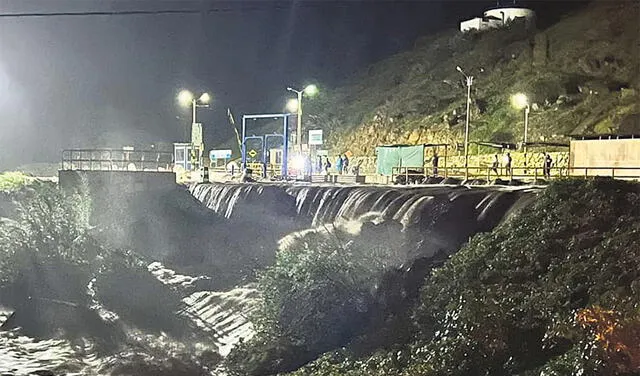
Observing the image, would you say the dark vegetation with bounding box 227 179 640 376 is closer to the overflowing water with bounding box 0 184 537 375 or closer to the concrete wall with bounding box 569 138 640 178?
the overflowing water with bounding box 0 184 537 375

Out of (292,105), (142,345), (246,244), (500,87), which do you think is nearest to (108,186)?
(246,244)

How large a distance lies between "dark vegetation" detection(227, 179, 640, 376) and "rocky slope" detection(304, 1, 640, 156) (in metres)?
29.1

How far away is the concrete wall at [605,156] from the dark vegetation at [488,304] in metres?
10.7

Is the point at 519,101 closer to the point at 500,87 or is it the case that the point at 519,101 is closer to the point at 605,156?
the point at 500,87

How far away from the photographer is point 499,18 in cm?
7731

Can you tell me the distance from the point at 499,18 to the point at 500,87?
20.1 metres

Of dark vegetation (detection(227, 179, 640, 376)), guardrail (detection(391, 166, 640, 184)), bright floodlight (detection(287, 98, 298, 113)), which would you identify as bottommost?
dark vegetation (detection(227, 179, 640, 376))

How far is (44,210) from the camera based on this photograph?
Answer: 29594 millimetres

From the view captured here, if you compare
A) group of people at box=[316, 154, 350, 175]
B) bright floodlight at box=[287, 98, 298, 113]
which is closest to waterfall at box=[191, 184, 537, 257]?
group of people at box=[316, 154, 350, 175]

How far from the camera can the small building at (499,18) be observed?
2977 inches

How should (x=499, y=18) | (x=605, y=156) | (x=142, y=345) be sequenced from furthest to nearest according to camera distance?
(x=499, y=18) → (x=605, y=156) → (x=142, y=345)

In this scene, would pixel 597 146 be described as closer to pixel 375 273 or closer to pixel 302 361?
pixel 375 273

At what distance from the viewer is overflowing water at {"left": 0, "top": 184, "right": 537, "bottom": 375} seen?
17.8 m

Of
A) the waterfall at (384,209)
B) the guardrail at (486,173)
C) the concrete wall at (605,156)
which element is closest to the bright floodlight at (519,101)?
the guardrail at (486,173)
